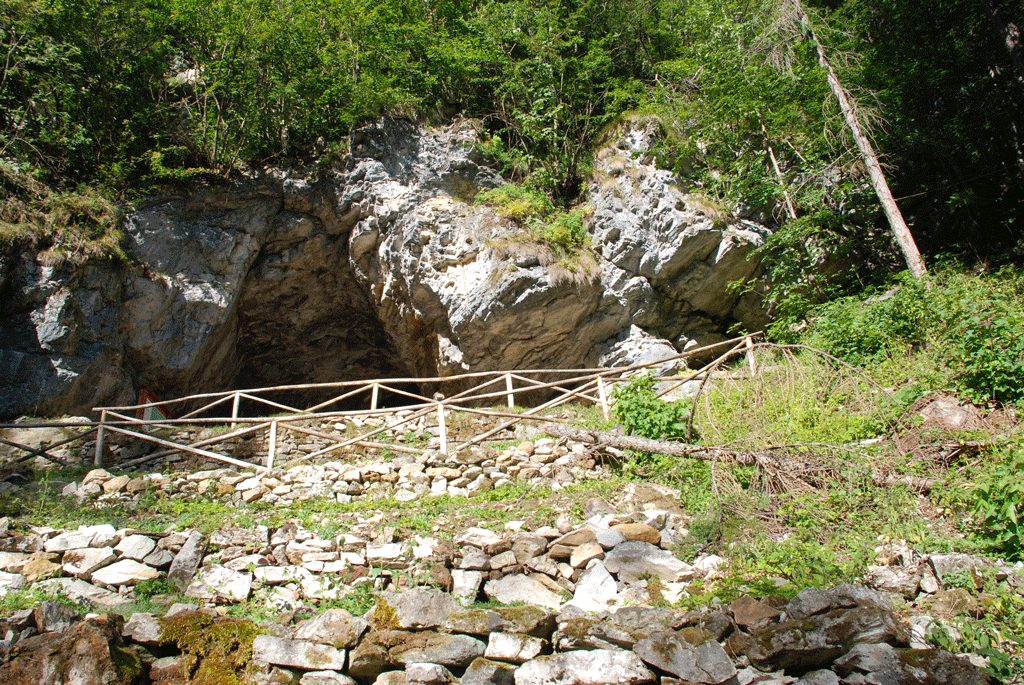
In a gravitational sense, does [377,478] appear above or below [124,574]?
above

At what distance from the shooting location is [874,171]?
336 inches

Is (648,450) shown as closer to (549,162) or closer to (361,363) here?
(549,162)

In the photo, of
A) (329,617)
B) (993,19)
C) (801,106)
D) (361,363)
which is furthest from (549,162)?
(329,617)

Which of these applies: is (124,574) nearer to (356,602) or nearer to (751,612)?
(356,602)

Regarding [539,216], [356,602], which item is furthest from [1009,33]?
[356,602]

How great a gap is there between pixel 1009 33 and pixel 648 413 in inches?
296

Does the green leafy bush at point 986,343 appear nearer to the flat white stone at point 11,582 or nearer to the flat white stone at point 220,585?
the flat white stone at point 220,585

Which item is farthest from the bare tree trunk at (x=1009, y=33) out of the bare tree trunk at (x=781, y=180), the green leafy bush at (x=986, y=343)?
the green leafy bush at (x=986, y=343)

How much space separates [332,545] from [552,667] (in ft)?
7.77

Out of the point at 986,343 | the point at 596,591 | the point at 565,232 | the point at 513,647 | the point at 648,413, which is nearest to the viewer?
the point at 513,647

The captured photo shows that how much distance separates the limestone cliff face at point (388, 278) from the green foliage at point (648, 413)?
308 centimetres

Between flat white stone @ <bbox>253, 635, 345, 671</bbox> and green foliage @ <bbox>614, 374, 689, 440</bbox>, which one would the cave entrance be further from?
flat white stone @ <bbox>253, 635, 345, 671</bbox>

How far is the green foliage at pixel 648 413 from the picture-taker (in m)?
6.66

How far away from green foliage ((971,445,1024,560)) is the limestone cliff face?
6221mm
